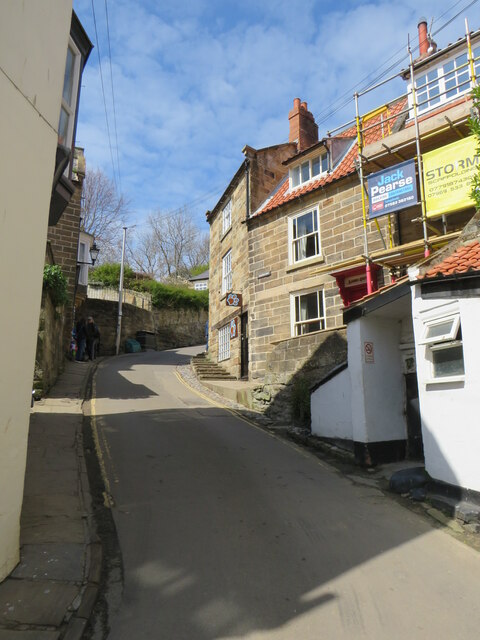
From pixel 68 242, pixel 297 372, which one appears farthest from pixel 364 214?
pixel 68 242

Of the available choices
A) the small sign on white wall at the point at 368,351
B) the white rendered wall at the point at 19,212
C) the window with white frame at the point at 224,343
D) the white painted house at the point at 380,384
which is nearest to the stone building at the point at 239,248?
the window with white frame at the point at 224,343

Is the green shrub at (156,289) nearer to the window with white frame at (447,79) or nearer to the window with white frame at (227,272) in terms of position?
the window with white frame at (227,272)

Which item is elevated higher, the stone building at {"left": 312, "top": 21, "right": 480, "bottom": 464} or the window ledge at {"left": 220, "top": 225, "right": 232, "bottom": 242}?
the window ledge at {"left": 220, "top": 225, "right": 232, "bottom": 242}

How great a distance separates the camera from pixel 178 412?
459 inches

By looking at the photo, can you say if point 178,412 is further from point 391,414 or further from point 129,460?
point 391,414

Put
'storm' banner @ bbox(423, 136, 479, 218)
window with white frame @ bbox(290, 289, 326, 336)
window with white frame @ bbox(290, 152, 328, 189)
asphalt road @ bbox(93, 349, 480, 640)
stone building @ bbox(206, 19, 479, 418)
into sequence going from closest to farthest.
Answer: asphalt road @ bbox(93, 349, 480, 640), 'storm' banner @ bbox(423, 136, 479, 218), stone building @ bbox(206, 19, 479, 418), window with white frame @ bbox(290, 289, 326, 336), window with white frame @ bbox(290, 152, 328, 189)

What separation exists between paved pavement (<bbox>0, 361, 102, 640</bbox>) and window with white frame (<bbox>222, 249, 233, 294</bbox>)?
12647 millimetres

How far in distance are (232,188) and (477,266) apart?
49.7 ft

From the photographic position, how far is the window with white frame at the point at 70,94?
799 centimetres

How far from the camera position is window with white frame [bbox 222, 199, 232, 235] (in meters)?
20.0

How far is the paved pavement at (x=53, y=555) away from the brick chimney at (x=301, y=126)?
15731 mm

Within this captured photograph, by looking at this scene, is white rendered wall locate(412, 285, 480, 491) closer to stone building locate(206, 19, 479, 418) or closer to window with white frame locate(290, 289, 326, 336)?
stone building locate(206, 19, 479, 418)

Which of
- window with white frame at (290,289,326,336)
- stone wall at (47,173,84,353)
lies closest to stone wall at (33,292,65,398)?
stone wall at (47,173,84,353)

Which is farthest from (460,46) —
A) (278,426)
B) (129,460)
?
(129,460)
